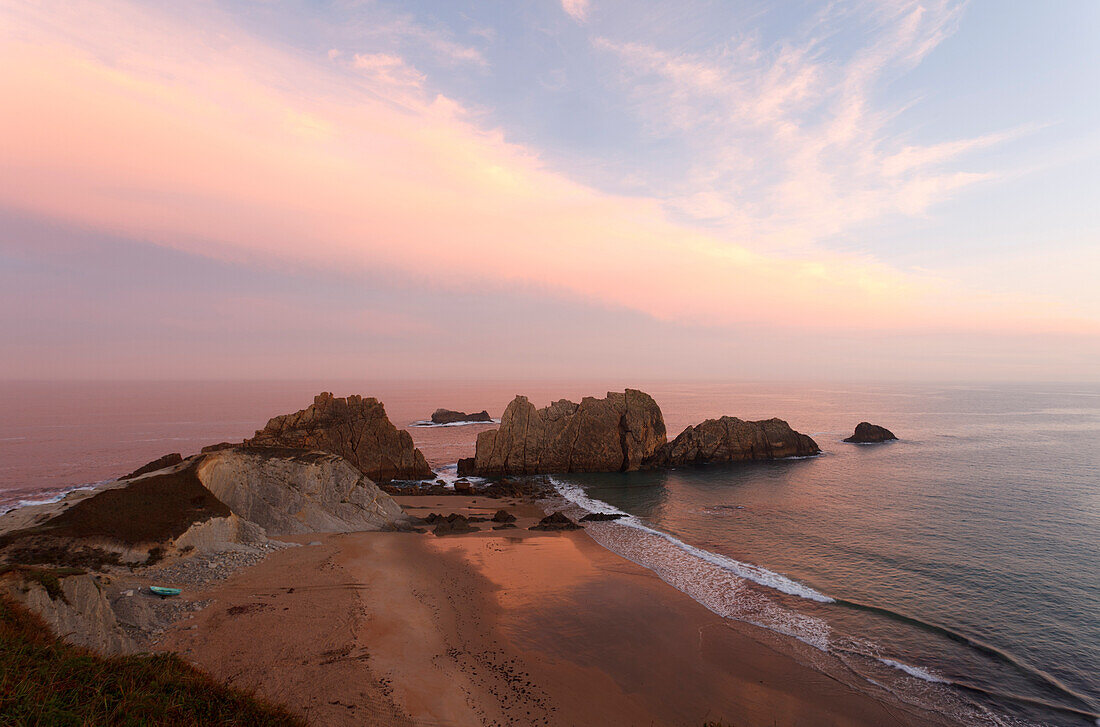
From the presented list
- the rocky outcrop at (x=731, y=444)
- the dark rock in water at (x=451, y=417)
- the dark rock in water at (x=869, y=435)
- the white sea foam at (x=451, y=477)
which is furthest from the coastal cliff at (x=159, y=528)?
the dark rock in water at (x=869, y=435)

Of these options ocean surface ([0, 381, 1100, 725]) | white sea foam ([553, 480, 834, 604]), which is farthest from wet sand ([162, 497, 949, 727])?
white sea foam ([553, 480, 834, 604])

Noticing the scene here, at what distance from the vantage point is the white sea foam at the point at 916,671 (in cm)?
1654

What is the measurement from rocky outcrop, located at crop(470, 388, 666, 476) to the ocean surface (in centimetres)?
396

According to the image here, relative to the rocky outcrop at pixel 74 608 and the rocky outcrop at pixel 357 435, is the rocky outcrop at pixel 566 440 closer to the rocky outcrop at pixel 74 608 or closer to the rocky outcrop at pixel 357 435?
the rocky outcrop at pixel 357 435

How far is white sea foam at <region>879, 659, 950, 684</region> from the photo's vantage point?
16.5 m

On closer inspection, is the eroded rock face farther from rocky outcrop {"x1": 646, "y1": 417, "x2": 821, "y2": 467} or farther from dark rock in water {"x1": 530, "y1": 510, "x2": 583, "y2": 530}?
rocky outcrop {"x1": 646, "y1": 417, "x2": 821, "y2": 467}

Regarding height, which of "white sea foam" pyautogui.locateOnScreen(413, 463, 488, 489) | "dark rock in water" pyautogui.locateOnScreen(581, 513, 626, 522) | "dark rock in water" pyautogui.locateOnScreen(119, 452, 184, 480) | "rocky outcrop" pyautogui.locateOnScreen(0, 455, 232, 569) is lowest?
"white sea foam" pyautogui.locateOnScreen(413, 463, 488, 489)

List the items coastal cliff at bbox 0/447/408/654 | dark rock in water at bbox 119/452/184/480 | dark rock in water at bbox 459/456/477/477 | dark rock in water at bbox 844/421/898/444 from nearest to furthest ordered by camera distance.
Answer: coastal cliff at bbox 0/447/408/654, dark rock in water at bbox 119/452/184/480, dark rock in water at bbox 459/456/477/477, dark rock in water at bbox 844/421/898/444

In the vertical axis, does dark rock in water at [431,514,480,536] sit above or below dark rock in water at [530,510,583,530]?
above

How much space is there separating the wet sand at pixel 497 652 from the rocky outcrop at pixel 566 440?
112 ft

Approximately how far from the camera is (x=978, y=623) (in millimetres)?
20219

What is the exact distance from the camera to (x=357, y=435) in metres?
53.2

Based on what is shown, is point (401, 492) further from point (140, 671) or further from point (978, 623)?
point (978, 623)

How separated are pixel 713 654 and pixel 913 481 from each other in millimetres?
45630
